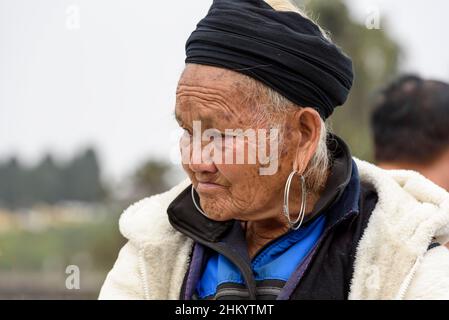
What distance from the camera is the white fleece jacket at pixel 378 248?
201 cm

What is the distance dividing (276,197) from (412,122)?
166 cm

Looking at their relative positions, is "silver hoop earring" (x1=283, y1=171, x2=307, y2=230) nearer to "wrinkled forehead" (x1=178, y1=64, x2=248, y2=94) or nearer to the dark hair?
"wrinkled forehead" (x1=178, y1=64, x2=248, y2=94)

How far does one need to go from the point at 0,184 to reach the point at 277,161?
22809 mm

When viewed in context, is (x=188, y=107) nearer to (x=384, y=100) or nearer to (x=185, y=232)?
(x=185, y=232)

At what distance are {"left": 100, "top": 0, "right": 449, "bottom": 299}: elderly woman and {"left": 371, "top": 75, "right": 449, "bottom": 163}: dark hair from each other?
1385mm

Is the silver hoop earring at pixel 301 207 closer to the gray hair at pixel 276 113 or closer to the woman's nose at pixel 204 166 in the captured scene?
the gray hair at pixel 276 113

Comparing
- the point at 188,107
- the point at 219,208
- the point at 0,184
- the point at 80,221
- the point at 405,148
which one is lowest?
the point at 80,221

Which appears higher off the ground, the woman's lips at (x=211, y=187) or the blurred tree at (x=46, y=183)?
the woman's lips at (x=211, y=187)

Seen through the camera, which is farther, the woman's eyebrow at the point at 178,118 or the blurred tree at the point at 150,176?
the blurred tree at the point at 150,176

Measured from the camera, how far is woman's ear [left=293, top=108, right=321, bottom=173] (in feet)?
7.06

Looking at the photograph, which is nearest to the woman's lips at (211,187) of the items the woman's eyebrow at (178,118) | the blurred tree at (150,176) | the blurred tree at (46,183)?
the woman's eyebrow at (178,118)

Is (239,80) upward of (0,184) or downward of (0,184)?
upward
